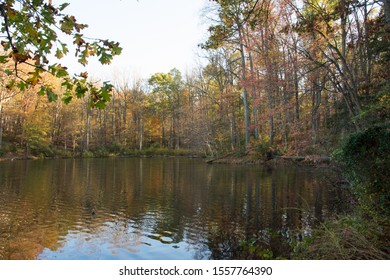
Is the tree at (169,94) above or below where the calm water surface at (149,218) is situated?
above

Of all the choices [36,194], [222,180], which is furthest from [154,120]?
[36,194]

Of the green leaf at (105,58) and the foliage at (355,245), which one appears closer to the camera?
the green leaf at (105,58)

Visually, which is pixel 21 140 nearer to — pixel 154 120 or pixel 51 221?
pixel 154 120

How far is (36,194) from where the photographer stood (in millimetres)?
11867

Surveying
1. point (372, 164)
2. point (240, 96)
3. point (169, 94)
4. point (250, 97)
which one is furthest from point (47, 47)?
point (169, 94)

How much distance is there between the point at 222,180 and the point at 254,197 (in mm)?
4906

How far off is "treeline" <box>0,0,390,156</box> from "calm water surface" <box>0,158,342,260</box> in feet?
9.36

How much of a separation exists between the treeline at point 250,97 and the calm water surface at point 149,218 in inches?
112

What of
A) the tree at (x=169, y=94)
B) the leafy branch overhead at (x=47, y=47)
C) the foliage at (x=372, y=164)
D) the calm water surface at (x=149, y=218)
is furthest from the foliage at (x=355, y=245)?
the tree at (x=169, y=94)

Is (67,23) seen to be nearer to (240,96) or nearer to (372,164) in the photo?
(372,164)

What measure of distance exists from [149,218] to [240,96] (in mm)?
28831

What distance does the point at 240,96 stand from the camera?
118 ft

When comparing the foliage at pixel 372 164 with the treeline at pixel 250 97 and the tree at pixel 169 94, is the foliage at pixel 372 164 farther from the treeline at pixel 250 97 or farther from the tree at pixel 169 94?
the tree at pixel 169 94

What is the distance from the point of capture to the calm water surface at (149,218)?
6.25 meters
